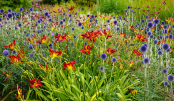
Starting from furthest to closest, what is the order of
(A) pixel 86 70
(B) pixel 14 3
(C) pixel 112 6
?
(B) pixel 14 3
(C) pixel 112 6
(A) pixel 86 70

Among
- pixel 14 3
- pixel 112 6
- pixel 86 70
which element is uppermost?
pixel 14 3

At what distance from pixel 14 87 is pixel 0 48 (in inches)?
24.8

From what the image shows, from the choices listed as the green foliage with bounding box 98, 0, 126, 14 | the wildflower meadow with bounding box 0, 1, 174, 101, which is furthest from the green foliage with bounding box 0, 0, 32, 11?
the wildflower meadow with bounding box 0, 1, 174, 101

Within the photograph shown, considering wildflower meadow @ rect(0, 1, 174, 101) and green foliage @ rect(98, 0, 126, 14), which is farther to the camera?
green foliage @ rect(98, 0, 126, 14)

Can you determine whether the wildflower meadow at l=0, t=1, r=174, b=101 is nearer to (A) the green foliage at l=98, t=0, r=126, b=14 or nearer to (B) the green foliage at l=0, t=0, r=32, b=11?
(A) the green foliage at l=98, t=0, r=126, b=14

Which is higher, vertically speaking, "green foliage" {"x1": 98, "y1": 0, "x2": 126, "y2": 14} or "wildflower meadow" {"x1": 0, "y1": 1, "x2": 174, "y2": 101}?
"green foliage" {"x1": 98, "y1": 0, "x2": 126, "y2": 14}

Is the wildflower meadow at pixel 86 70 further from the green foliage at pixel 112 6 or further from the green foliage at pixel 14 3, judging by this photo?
the green foliage at pixel 14 3

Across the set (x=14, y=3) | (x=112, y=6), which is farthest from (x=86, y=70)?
(x=14, y=3)

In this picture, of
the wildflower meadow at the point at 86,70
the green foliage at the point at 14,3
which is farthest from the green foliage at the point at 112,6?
the wildflower meadow at the point at 86,70

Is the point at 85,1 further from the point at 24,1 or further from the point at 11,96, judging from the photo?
the point at 11,96

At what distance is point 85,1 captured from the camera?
13.5 meters

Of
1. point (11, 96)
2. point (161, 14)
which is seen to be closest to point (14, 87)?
point (11, 96)

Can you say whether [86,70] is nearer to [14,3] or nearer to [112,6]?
[112,6]

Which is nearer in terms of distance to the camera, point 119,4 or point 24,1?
point 119,4
